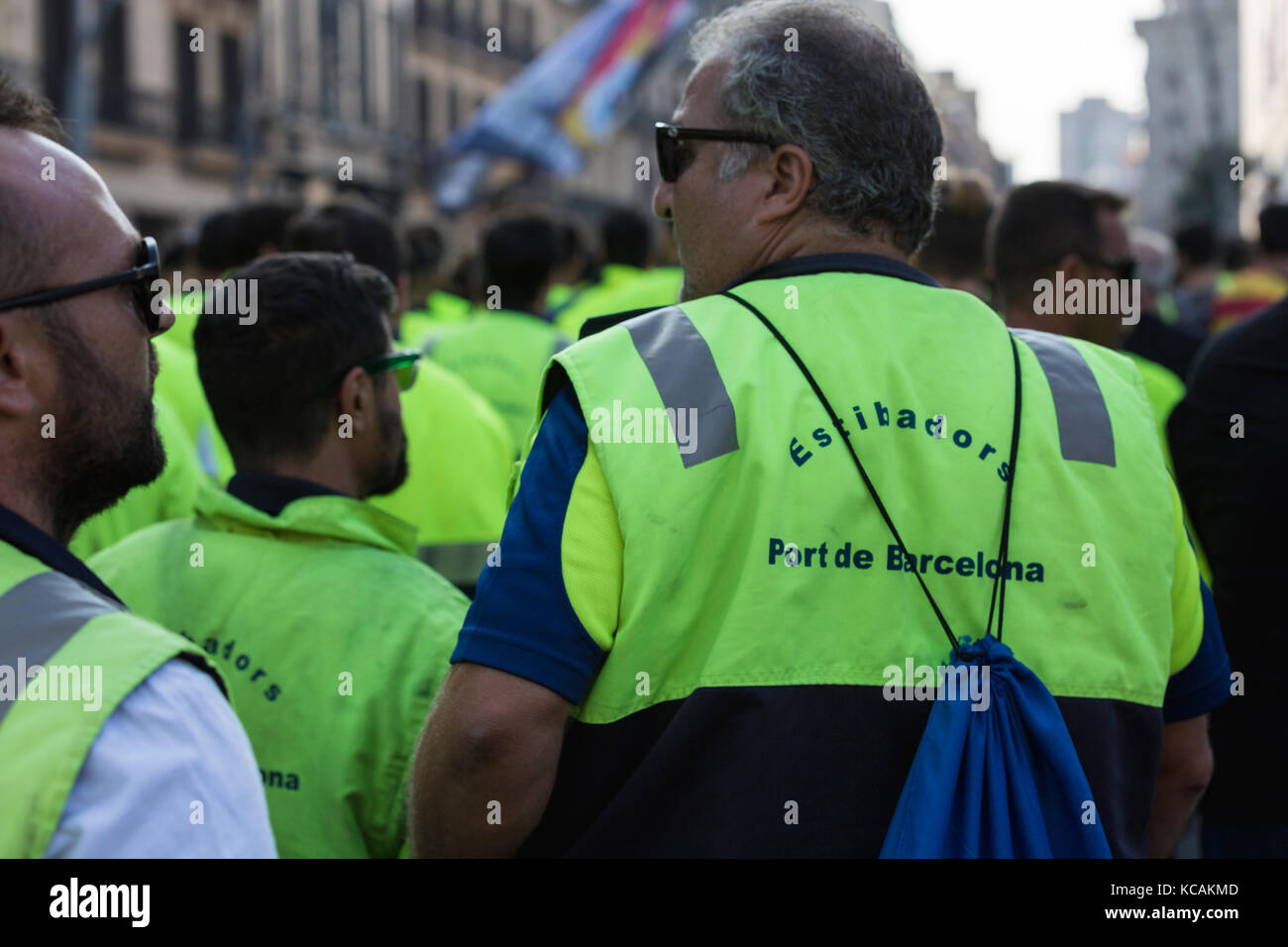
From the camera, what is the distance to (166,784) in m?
1.31

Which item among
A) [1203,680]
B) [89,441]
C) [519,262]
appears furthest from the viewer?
[519,262]

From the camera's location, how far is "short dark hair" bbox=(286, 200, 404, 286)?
4293mm

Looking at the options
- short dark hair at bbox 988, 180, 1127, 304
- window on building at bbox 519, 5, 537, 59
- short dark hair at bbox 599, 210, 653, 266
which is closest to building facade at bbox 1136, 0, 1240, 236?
window on building at bbox 519, 5, 537, 59

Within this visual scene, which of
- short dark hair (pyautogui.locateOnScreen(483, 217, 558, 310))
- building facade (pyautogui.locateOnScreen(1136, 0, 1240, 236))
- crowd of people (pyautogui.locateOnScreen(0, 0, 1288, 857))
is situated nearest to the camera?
crowd of people (pyautogui.locateOnScreen(0, 0, 1288, 857))

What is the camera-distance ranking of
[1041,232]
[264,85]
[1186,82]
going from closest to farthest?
1. [1041,232]
2. [264,85]
3. [1186,82]

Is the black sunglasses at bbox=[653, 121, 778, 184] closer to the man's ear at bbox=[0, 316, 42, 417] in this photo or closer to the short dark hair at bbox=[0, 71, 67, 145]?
the short dark hair at bbox=[0, 71, 67, 145]

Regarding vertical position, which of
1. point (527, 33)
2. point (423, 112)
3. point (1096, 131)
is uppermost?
point (1096, 131)

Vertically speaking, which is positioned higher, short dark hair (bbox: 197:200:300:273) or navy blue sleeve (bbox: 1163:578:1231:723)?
short dark hair (bbox: 197:200:300:273)

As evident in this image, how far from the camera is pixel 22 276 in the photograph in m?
1.53

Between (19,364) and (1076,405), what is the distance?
1380 millimetres

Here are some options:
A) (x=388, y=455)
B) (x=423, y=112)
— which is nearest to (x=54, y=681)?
(x=388, y=455)

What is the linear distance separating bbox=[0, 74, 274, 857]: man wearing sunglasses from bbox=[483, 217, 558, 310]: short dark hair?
11.3 ft

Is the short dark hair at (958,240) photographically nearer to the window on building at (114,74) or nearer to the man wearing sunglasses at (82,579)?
the man wearing sunglasses at (82,579)

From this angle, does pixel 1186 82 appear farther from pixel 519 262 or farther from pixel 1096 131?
pixel 1096 131
